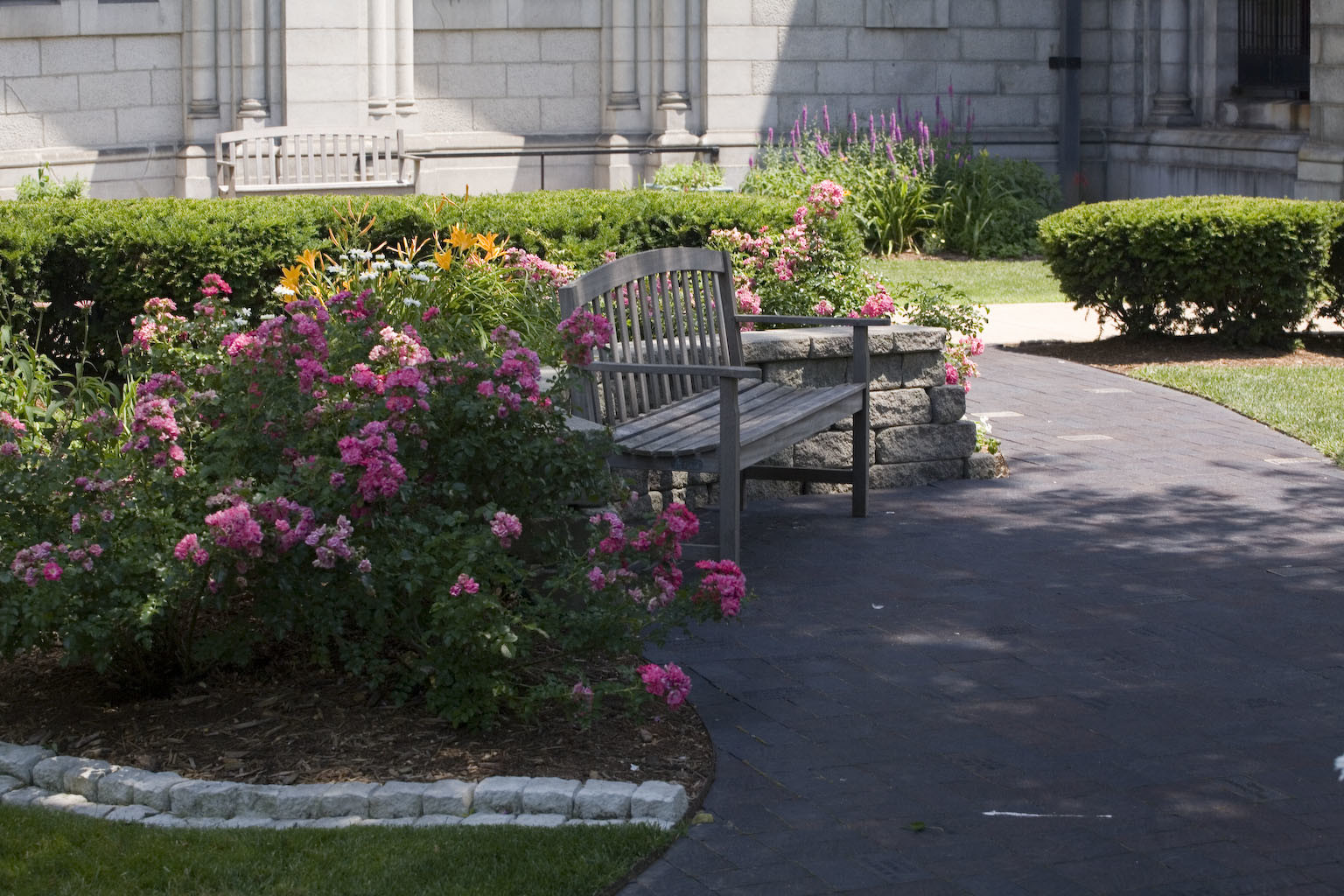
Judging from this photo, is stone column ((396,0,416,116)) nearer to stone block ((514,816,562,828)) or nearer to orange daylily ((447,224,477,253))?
orange daylily ((447,224,477,253))

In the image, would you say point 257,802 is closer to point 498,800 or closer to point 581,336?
point 498,800

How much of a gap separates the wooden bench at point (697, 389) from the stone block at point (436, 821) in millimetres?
1921

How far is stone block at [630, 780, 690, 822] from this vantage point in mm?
4480

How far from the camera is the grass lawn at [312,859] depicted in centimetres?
408

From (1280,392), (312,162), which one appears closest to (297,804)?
(1280,392)

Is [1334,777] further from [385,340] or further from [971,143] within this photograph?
[971,143]

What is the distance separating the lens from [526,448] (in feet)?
17.1

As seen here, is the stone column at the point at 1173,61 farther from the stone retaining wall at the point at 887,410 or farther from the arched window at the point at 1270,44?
the stone retaining wall at the point at 887,410

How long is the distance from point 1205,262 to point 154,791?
9.54m

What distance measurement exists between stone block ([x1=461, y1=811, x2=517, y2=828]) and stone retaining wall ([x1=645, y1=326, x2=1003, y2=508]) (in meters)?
3.55

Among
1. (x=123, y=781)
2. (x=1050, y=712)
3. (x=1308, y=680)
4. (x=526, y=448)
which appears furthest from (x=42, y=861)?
(x=1308, y=680)

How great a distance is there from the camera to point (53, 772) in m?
4.73

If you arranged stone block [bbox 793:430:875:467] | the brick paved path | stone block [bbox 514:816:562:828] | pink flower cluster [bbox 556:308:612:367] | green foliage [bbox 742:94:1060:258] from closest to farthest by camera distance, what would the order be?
the brick paved path → stone block [bbox 514:816:562:828] → pink flower cluster [bbox 556:308:612:367] → stone block [bbox 793:430:875:467] → green foliage [bbox 742:94:1060:258]

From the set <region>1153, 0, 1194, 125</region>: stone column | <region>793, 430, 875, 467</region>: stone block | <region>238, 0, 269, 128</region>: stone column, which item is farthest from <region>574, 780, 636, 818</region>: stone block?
<region>1153, 0, 1194, 125</region>: stone column
